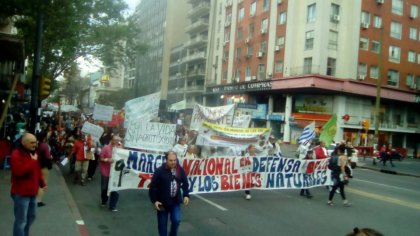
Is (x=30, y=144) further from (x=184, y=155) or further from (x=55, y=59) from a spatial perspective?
(x=55, y=59)

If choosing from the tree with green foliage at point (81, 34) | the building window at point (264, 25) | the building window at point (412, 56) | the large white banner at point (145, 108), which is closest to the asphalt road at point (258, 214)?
the large white banner at point (145, 108)

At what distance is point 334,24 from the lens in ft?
128

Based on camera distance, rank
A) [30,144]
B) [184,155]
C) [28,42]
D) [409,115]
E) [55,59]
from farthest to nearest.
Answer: [409,115] → [55,59] → [28,42] → [184,155] → [30,144]

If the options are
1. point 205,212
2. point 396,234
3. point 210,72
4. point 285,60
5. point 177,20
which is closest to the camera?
point 396,234

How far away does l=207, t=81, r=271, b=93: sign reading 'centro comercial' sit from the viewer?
44.0m

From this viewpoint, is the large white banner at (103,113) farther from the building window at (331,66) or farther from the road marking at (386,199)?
the building window at (331,66)

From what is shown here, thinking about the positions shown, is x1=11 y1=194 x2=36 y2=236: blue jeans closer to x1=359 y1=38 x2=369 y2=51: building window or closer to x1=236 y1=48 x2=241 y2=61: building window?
x1=359 y1=38 x2=369 y2=51: building window

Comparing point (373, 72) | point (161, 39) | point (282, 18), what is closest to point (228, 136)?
point (373, 72)

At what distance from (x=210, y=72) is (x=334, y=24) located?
2238 cm

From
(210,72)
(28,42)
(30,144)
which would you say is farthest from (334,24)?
(30,144)

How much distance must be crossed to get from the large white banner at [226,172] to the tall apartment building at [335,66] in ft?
83.9

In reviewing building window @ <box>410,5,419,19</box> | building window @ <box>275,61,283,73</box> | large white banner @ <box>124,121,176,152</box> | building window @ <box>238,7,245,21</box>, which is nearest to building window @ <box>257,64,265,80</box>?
building window @ <box>275,61,283,73</box>

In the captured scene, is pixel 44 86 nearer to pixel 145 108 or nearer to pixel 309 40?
pixel 145 108

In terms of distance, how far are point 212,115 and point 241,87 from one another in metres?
32.8
